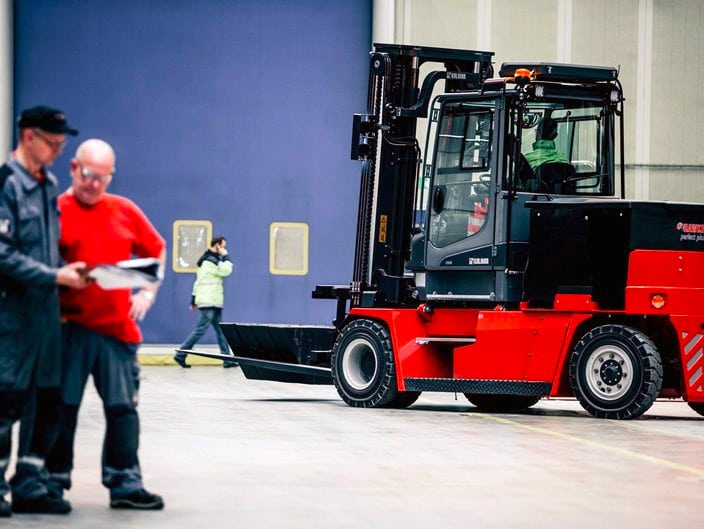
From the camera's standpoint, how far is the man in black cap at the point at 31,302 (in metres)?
8.45

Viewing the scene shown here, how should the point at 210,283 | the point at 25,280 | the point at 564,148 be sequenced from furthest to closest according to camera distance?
the point at 210,283
the point at 564,148
the point at 25,280

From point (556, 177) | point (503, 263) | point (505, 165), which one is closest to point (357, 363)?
point (503, 263)

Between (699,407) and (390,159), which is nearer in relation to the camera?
(699,407)

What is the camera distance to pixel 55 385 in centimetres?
875

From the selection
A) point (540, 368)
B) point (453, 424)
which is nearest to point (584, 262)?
point (540, 368)

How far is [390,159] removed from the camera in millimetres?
17531

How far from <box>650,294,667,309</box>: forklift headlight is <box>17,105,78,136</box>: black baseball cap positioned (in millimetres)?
8151

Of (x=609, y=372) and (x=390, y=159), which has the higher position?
(x=390, y=159)

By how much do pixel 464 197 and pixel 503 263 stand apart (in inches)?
30.7

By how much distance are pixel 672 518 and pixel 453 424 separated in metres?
6.35

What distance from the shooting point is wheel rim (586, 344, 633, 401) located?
15375mm

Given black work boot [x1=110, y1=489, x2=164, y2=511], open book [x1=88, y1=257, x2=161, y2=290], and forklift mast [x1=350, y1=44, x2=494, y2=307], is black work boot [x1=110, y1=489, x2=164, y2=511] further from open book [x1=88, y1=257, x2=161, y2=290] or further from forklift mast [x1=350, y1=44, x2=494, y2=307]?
forklift mast [x1=350, y1=44, x2=494, y2=307]

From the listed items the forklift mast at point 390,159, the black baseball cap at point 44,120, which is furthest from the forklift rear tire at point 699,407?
the black baseball cap at point 44,120

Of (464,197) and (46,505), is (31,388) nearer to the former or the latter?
(46,505)
